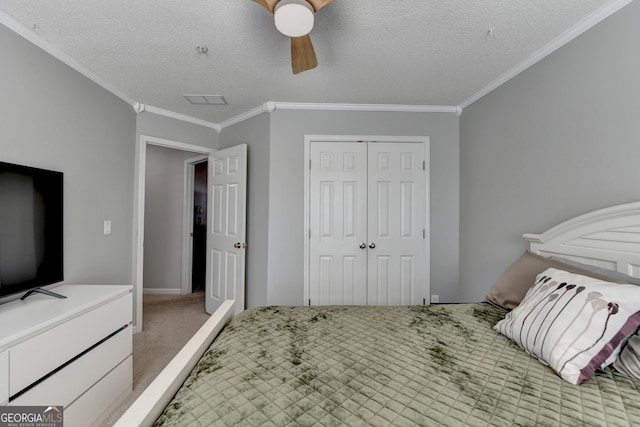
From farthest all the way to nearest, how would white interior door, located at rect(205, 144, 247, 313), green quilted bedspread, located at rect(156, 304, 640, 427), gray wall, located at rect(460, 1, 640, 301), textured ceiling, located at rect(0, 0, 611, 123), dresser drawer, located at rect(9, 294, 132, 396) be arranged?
white interior door, located at rect(205, 144, 247, 313)
textured ceiling, located at rect(0, 0, 611, 123)
gray wall, located at rect(460, 1, 640, 301)
dresser drawer, located at rect(9, 294, 132, 396)
green quilted bedspread, located at rect(156, 304, 640, 427)

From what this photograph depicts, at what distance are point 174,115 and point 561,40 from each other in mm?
3441

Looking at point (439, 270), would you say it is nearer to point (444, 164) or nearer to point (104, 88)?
point (444, 164)

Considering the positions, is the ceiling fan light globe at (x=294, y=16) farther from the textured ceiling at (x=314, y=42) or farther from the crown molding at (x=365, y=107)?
the crown molding at (x=365, y=107)

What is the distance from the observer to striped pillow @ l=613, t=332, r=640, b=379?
880 mm

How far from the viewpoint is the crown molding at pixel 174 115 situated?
273 centimetres

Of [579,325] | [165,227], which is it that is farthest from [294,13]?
[165,227]

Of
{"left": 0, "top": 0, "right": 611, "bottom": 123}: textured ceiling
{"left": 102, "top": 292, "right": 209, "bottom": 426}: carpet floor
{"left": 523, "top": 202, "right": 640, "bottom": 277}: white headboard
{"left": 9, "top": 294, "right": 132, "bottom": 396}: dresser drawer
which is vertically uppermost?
{"left": 0, "top": 0, "right": 611, "bottom": 123}: textured ceiling

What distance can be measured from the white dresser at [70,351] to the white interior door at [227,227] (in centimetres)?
115

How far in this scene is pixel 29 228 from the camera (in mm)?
1564

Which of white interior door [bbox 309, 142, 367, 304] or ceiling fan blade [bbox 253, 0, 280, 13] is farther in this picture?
white interior door [bbox 309, 142, 367, 304]

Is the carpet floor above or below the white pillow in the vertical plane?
below

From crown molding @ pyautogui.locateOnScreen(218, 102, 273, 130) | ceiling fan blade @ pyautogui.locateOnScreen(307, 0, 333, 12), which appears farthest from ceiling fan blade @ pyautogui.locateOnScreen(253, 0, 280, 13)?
crown molding @ pyautogui.locateOnScreen(218, 102, 273, 130)

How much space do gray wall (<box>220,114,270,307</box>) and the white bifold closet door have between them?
0.51 m

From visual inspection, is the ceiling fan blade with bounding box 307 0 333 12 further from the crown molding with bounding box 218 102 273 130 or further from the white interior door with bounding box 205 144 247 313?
the white interior door with bounding box 205 144 247 313
